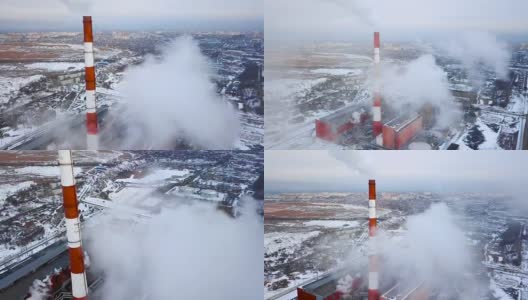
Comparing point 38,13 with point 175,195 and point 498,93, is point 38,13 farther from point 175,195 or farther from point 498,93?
point 498,93

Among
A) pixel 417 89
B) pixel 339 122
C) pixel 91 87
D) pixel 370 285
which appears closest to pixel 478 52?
pixel 417 89

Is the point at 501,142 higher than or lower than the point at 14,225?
higher

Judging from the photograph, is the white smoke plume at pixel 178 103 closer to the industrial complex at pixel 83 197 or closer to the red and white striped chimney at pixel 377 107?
the industrial complex at pixel 83 197

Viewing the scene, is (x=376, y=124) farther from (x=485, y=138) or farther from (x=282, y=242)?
(x=282, y=242)

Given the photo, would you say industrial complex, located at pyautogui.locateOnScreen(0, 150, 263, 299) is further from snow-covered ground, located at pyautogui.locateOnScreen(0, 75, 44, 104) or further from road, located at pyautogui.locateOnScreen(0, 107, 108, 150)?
snow-covered ground, located at pyautogui.locateOnScreen(0, 75, 44, 104)

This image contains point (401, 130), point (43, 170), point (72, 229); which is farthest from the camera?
point (401, 130)

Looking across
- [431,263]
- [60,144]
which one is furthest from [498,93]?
[60,144]

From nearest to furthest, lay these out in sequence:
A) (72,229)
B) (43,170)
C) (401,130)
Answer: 1. (72,229)
2. (43,170)
3. (401,130)
